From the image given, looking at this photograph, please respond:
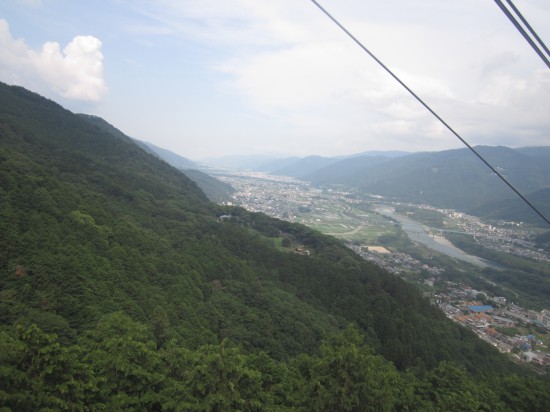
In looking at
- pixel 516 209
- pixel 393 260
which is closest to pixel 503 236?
pixel 516 209

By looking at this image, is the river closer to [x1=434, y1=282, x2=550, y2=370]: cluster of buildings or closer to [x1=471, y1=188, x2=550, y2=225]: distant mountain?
[x1=434, y1=282, x2=550, y2=370]: cluster of buildings

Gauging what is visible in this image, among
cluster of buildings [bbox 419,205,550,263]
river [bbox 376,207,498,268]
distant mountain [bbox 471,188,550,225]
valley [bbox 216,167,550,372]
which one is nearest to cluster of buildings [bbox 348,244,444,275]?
valley [bbox 216,167,550,372]

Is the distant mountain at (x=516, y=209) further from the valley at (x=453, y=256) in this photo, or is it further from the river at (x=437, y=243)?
the river at (x=437, y=243)

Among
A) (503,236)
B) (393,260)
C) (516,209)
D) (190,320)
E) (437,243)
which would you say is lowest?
(393,260)

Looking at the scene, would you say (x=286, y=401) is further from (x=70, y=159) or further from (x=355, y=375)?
(x=70, y=159)

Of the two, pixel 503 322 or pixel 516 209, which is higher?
pixel 516 209

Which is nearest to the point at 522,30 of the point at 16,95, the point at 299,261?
the point at 299,261

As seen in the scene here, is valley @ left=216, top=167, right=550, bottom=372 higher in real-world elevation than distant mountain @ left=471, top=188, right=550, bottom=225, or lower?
lower

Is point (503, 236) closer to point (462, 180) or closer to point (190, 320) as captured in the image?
point (462, 180)

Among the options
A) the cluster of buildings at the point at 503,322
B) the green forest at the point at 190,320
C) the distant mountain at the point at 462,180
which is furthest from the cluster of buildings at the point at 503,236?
the green forest at the point at 190,320
